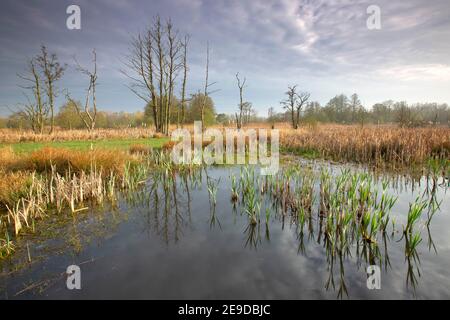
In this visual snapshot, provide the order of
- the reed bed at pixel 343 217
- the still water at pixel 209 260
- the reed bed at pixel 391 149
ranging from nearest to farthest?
the still water at pixel 209 260
the reed bed at pixel 343 217
the reed bed at pixel 391 149

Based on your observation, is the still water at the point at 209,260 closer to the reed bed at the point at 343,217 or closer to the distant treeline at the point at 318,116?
the reed bed at the point at 343,217

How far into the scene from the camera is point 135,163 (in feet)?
25.9

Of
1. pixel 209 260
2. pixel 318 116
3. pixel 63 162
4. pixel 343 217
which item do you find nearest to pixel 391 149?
pixel 343 217

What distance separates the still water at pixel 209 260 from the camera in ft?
6.72

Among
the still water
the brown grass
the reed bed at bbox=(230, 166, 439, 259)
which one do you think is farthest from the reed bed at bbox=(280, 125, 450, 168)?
the brown grass

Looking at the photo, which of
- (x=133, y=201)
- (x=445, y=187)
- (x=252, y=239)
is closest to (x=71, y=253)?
(x=133, y=201)

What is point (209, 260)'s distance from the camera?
8.38 feet

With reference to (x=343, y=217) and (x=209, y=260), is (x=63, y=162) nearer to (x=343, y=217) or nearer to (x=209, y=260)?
(x=209, y=260)

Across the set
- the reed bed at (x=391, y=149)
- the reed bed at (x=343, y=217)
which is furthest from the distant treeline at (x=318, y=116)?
the reed bed at (x=343, y=217)

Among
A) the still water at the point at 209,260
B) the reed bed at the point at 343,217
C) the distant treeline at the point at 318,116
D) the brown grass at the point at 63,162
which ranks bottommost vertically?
the still water at the point at 209,260
